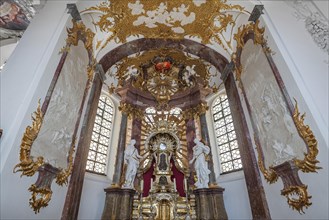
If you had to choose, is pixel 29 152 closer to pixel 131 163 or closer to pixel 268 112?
pixel 131 163

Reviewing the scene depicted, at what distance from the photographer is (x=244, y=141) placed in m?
6.57

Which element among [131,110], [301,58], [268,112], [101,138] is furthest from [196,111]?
[301,58]

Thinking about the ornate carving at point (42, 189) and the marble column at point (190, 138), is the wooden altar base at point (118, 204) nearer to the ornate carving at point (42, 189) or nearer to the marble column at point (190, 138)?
the marble column at point (190, 138)

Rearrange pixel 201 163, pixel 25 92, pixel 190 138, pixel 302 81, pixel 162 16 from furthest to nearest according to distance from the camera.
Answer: pixel 190 138
pixel 162 16
pixel 201 163
pixel 302 81
pixel 25 92

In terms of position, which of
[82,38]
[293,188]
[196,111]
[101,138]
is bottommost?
[293,188]

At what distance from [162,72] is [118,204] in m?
6.15

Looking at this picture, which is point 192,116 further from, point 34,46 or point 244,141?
point 34,46

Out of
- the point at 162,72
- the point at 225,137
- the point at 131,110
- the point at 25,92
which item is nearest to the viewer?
the point at 25,92

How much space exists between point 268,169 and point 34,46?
616 cm

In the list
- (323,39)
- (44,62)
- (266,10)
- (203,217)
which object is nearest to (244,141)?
(203,217)

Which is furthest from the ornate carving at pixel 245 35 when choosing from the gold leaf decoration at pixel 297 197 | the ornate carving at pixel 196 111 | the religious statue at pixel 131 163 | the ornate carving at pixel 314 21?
the religious statue at pixel 131 163

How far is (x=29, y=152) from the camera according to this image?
11.9ft

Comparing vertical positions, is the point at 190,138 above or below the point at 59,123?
above

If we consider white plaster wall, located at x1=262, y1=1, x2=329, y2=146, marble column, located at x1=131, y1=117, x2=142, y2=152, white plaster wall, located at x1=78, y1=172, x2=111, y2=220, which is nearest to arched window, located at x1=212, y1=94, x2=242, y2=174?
marble column, located at x1=131, y1=117, x2=142, y2=152
